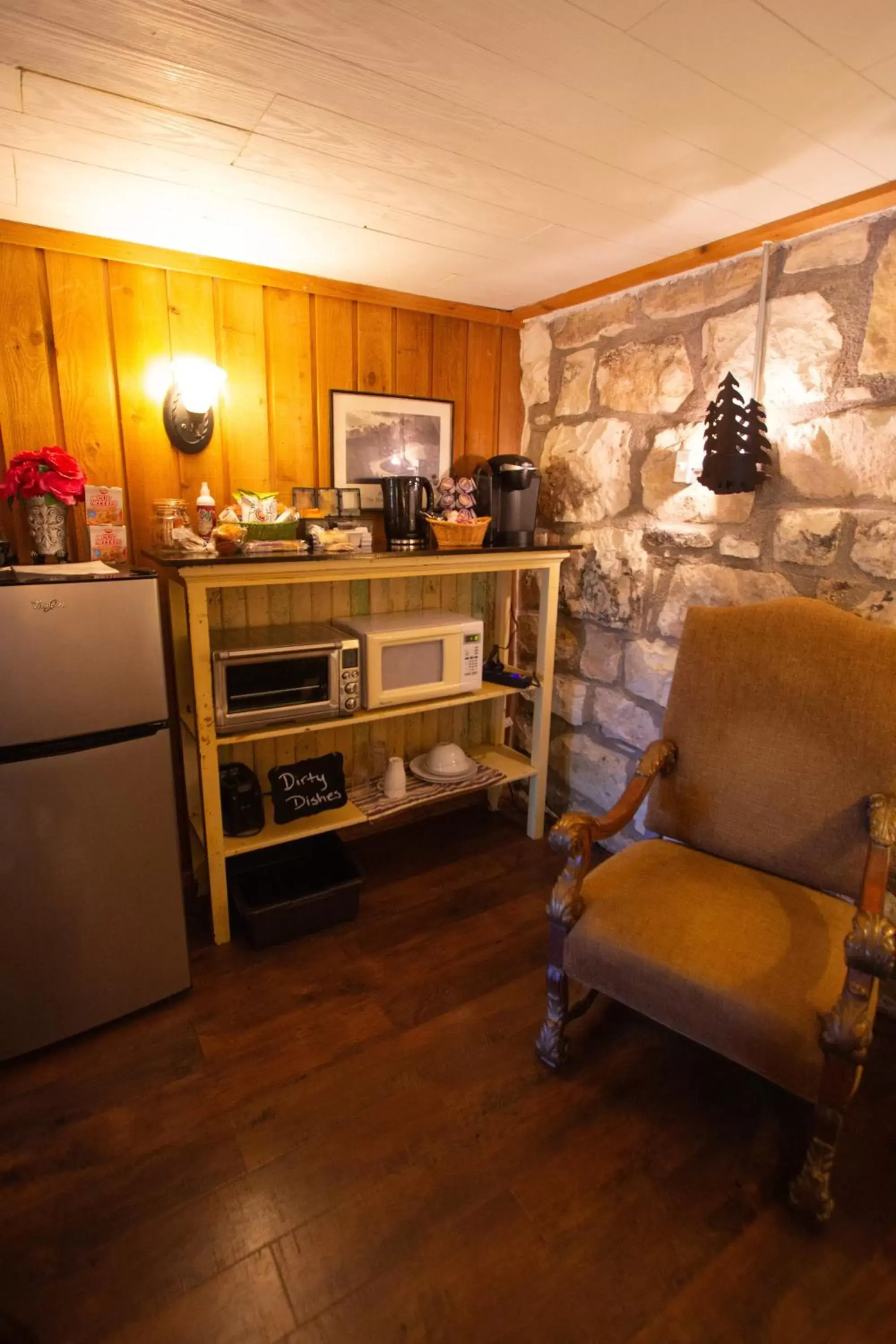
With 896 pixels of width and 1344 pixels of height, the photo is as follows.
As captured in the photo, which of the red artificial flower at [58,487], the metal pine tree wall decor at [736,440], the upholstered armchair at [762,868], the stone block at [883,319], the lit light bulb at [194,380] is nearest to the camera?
the upholstered armchair at [762,868]

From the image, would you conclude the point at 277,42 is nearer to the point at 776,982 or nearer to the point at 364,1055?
the point at 776,982

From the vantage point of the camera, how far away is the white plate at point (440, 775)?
2562 mm

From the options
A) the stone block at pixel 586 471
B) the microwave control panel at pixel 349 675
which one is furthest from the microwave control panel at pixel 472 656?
the stone block at pixel 586 471

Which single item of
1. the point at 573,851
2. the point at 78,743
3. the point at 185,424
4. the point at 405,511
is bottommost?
the point at 573,851

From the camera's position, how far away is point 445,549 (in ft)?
7.55

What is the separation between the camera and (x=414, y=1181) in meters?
1.40

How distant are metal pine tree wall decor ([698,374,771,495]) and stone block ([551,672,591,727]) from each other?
99 cm

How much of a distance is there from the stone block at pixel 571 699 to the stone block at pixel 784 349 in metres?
1.15

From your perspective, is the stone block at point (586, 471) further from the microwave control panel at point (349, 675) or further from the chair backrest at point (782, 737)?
the microwave control panel at point (349, 675)

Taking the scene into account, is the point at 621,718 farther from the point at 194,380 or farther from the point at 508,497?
the point at 194,380

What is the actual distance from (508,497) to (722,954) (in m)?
1.70

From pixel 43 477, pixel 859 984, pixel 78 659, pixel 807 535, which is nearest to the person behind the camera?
pixel 859 984

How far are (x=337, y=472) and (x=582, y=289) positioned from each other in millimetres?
1123

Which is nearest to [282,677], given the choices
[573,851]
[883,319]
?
[573,851]
